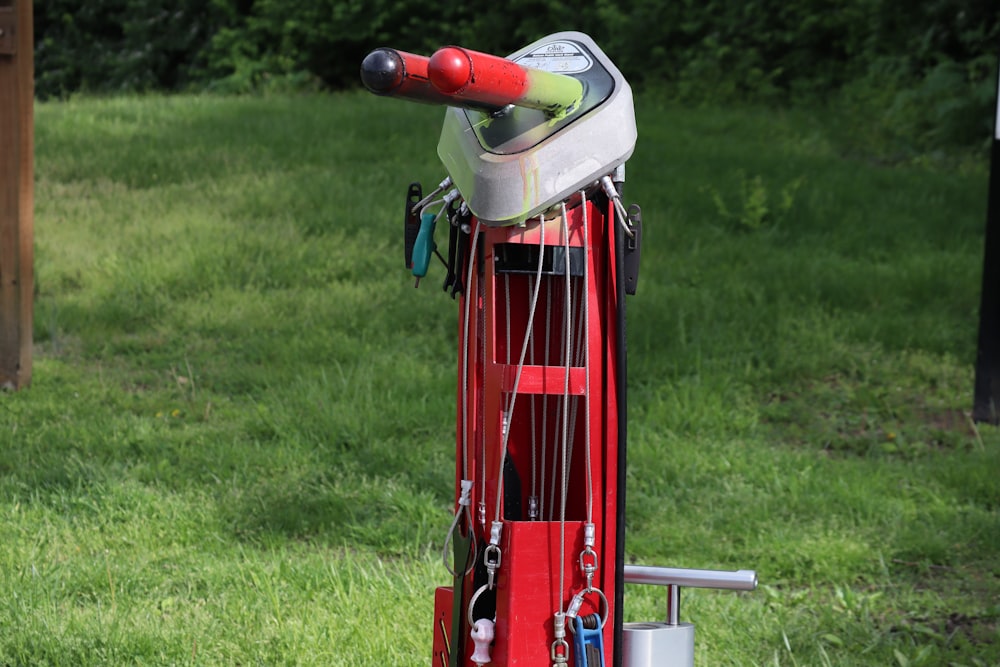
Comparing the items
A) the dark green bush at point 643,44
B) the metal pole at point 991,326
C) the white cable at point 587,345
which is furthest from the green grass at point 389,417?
the dark green bush at point 643,44

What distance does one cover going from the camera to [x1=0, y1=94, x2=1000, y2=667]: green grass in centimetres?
316

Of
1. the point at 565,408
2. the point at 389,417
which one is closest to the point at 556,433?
the point at 565,408

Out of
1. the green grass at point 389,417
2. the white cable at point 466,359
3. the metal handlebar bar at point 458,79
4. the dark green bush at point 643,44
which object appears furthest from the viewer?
the dark green bush at point 643,44

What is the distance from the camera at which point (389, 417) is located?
464cm

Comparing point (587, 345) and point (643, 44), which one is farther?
point (643, 44)

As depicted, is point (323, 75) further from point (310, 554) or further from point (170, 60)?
point (310, 554)

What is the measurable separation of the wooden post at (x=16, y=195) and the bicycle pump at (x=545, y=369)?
10.5 ft

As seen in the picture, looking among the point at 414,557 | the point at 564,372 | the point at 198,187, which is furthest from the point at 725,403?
the point at 198,187

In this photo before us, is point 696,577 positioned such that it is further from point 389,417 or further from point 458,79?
point 389,417

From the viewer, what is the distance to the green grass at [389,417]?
10.4 ft

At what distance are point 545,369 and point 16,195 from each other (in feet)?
11.6

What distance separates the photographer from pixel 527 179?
1.90 m

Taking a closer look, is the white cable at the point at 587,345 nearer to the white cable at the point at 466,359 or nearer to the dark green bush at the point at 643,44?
the white cable at the point at 466,359

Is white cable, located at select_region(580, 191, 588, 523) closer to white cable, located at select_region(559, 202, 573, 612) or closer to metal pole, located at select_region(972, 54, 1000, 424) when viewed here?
white cable, located at select_region(559, 202, 573, 612)
